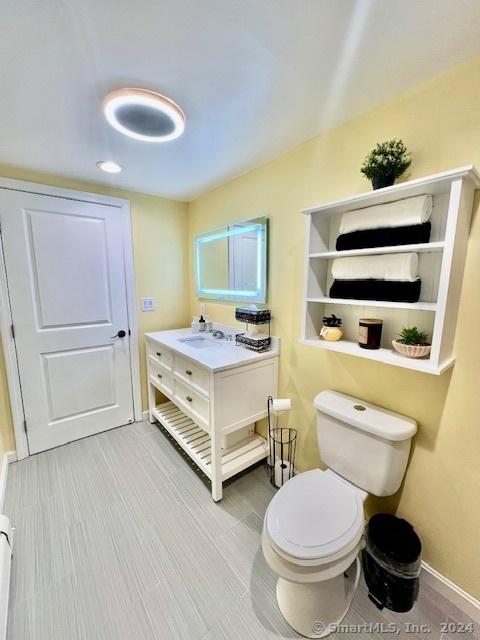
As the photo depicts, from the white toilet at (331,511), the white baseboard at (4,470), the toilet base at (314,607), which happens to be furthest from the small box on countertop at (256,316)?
the white baseboard at (4,470)

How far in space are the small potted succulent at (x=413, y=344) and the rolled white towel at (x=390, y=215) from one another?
1.46ft

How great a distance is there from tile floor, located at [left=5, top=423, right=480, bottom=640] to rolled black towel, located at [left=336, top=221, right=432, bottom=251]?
5.13ft

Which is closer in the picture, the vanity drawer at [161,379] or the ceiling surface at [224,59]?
the ceiling surface at [224,59]

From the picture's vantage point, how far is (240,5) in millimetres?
764

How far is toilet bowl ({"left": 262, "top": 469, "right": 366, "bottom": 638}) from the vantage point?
934 millimetres

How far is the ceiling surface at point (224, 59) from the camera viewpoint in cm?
78

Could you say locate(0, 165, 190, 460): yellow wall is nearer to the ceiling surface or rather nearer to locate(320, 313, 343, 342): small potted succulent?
the ceiling surface

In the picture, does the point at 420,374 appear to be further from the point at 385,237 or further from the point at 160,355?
the point at 160,355

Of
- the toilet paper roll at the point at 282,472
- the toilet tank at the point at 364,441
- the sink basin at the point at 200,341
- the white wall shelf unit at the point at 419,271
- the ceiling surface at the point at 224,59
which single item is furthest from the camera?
the sink basin at the point at 200,341

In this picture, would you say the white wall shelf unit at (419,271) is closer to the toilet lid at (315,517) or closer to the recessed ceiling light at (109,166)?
the toilet lid at (315,517)

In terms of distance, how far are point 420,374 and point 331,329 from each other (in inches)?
16.8

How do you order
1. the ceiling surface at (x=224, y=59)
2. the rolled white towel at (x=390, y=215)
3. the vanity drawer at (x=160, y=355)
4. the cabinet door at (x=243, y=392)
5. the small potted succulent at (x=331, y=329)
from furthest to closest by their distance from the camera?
the vanity drawer at (x=160, y=355), the cabinet door at (x=243, y=392), the small potted succulent at (x=331, y=329), the rolled white towel at (x=390, y=215), the ceiling surface at (x=224, y=59)

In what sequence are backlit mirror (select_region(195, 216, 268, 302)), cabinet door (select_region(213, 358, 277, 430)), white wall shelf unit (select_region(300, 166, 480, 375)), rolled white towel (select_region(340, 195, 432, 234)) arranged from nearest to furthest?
white wall shelf unit (select_region(300, 166, 480, 375))
rolled white towel (select_region(340, 195, 432, 234))
cabinet door (select_region(213, 358, 277, 430))
backlit mirror (select_region(195, 216, 268, 302))

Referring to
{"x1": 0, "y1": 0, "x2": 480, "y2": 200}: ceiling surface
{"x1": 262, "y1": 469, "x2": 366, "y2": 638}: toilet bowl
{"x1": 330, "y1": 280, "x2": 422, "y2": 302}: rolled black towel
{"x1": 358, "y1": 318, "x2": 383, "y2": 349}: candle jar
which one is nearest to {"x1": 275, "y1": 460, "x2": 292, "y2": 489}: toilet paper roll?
{"x1": 262, "y1": 469, "x2": 366, "y2": 638}: toilet bowl
